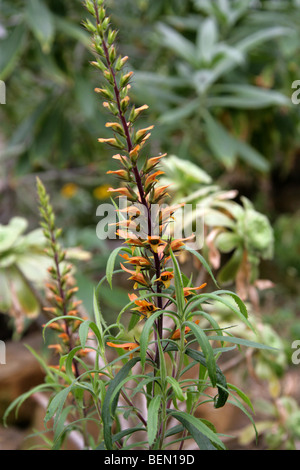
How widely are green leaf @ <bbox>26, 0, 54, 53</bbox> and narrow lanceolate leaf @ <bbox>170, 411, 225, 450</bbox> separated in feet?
4.79

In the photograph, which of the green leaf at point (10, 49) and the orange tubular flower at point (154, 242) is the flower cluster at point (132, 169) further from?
the green leaf at point (10, 49)

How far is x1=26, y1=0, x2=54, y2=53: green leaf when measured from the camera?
1570 mm

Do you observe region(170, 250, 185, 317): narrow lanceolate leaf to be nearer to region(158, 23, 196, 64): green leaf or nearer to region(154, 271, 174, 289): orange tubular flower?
region(154, 271, 174, 289): orange tubular flower

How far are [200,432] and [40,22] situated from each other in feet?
5.17

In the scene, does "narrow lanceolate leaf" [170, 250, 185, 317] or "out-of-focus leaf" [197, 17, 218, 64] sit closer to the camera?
"narrow lanceolate leaf" [170, 250, 185, 317]

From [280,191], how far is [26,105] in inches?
87.1

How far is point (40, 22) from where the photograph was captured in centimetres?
161

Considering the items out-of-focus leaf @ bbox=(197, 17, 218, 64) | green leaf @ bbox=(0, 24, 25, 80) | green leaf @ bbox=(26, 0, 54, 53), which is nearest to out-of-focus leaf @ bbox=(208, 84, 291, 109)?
out-of-focus leaf @ bbox=(197, 17, 218, 64)

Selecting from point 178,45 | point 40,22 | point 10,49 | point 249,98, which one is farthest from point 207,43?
point 10,49

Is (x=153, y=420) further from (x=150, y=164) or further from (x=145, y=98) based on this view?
(x=145, y=98)

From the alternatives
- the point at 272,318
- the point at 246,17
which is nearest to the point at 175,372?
the point at 272,318

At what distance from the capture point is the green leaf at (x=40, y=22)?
5.15 feet

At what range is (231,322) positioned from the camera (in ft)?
3.21

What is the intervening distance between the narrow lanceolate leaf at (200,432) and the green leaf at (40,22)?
1460mm
